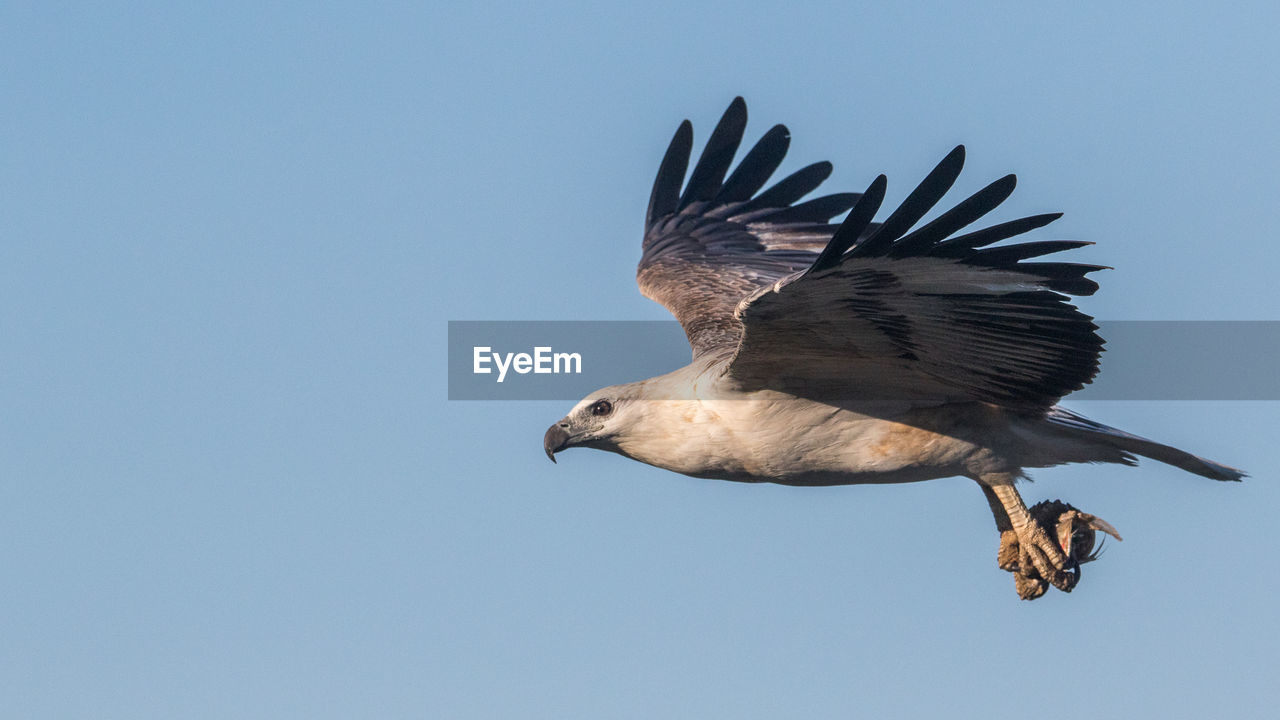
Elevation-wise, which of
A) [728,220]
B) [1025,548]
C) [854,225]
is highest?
[728,220]

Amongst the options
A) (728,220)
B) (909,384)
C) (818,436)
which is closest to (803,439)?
(818,436)

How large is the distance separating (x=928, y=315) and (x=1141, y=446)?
2035mm

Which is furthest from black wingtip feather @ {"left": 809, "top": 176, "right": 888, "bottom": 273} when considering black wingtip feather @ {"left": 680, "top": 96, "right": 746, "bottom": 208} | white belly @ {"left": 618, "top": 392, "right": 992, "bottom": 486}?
black wingtip feather @ {"left": 680, "top": 96, "right": 746, "bottom": 208}

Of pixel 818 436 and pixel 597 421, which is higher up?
pixel 597 421

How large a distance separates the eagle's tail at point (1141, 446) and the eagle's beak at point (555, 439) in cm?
291

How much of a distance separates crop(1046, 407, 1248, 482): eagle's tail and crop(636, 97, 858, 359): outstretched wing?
136 inches

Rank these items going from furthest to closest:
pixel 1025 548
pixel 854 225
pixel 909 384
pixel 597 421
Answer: pixel 1025 548
pixel 597 421
pixel 909 384
pixel 854 225

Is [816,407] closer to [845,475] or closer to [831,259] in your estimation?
[845,475]

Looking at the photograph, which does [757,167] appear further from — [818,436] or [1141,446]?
[1141,446]

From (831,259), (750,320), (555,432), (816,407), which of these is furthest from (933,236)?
(555,432)

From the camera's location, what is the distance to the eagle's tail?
9.16 metres

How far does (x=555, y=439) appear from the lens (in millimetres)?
9516

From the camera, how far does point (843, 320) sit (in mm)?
8164

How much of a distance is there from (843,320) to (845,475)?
1.47 metres
